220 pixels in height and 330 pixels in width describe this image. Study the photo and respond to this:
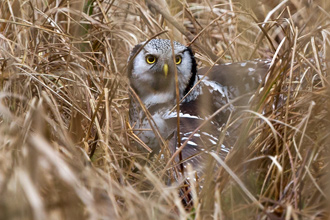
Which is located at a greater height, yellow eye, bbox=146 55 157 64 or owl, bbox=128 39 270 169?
yellow eye, bbox=146 55 157 64

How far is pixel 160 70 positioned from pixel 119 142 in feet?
2.00

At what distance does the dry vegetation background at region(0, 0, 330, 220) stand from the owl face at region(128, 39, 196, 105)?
16 centimetres

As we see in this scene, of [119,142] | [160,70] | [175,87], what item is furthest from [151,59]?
[119,142]

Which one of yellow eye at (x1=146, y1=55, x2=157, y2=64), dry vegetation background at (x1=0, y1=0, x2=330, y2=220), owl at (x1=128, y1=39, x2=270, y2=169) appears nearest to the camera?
dry vegetation background at (x1=0, y1=0, x2=330, y2=220)

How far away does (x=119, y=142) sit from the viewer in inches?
92.1

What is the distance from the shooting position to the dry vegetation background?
4.05 feet

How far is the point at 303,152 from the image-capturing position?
1.91m

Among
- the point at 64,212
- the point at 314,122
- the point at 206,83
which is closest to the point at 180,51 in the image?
the point at 206,83

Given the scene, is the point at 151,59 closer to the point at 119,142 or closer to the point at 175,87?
the point at 175,87

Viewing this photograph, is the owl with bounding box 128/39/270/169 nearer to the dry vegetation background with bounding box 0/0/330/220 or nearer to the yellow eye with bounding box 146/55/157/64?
the yellow eye with bounding box 146/55/157/64

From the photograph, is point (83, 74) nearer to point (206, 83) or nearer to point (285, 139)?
point (206, 83)

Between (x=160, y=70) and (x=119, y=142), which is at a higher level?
(x=160, y=70)

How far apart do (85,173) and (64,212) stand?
0.14 m

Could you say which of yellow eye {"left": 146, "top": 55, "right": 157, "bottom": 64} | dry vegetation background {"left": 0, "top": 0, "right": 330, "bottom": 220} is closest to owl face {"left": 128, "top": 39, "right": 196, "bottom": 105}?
yellow eye {"left": 146, "top": 55, "right": 157, "bottom": 64}
